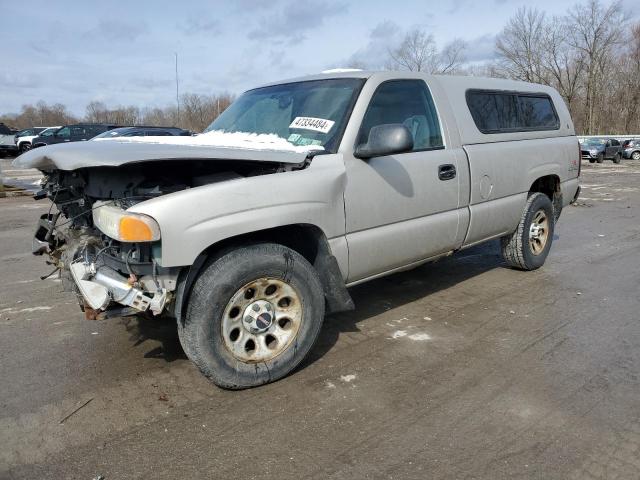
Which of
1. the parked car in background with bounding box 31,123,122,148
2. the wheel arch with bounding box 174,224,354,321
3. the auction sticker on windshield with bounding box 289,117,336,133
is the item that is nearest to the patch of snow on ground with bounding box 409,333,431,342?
the wheel arch with bounding box 174,224,354,321

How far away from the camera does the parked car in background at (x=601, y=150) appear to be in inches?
1133

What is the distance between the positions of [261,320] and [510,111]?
3498 mm

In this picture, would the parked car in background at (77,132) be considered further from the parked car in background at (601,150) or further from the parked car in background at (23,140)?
the parked car in background at (601,150)

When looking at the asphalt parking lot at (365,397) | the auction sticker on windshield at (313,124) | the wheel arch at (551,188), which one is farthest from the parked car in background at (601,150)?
the auction sticker on windshield at (313,124)

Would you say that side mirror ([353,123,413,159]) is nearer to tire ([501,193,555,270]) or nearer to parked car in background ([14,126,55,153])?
tire ([501,193,555,270])

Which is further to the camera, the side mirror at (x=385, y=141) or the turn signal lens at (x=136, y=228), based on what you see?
the side mirror at (x=385, y=141)

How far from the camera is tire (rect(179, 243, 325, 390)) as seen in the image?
301 cm

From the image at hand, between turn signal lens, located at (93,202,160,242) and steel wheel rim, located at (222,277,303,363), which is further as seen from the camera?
steel wheel rim, located at (222,277,303,363)

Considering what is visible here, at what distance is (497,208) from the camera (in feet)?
16.1

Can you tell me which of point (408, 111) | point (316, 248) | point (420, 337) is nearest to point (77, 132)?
point (408, 111)

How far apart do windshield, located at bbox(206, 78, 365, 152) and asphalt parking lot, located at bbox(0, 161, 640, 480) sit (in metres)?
1.52

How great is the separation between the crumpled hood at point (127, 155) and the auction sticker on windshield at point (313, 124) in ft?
1.29

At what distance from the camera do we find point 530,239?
571cm

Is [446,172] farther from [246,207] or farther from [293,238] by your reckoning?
[246,207]
